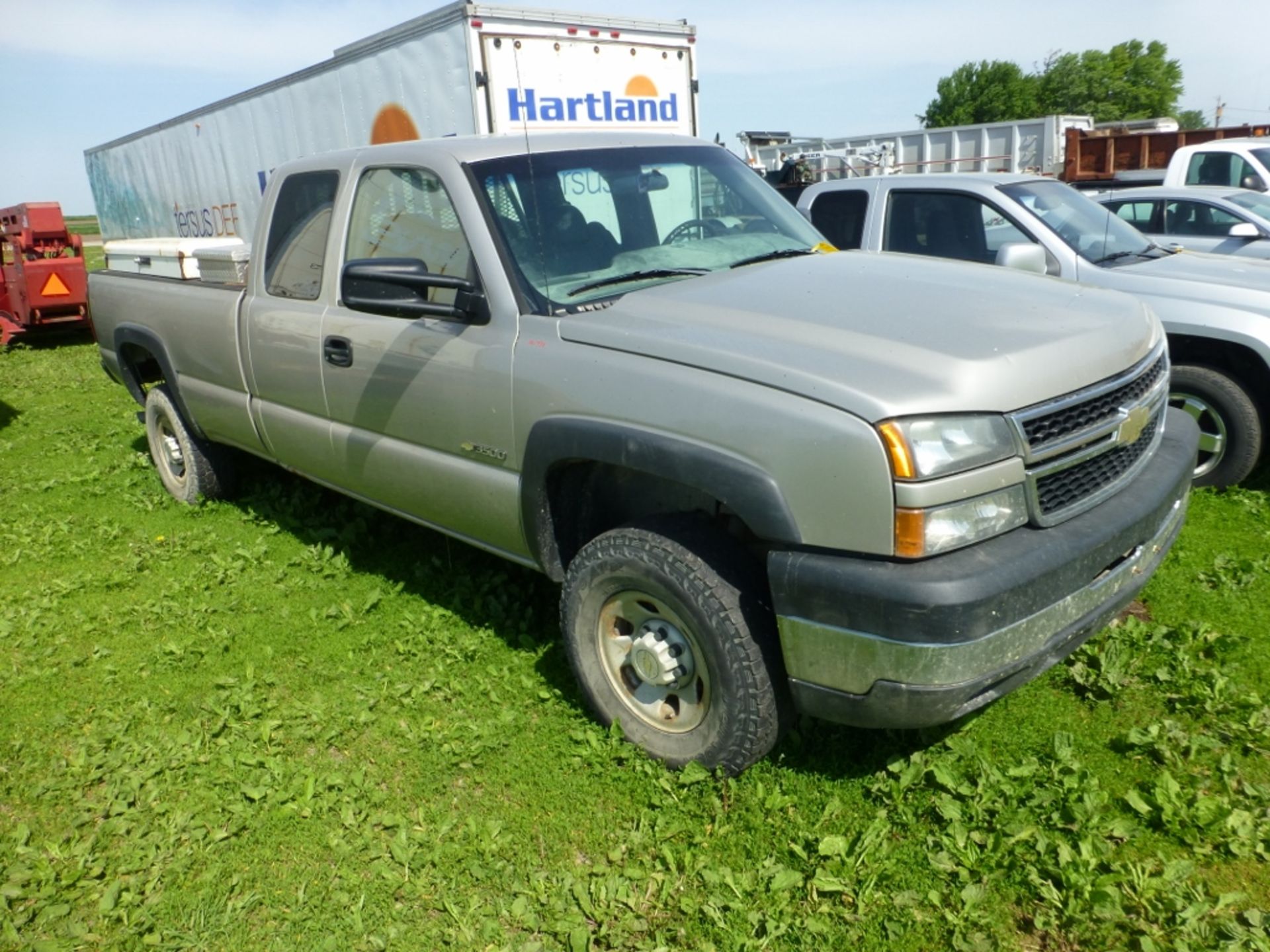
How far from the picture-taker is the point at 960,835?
9.31 feet

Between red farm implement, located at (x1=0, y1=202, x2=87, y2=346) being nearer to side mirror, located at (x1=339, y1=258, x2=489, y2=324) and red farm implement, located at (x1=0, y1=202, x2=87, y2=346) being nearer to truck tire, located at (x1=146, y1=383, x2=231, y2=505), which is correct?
truck tire, located at (x1=146, y1=383, x2=231, y2=505)

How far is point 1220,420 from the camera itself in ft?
17.0

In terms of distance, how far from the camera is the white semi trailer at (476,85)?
825 cm

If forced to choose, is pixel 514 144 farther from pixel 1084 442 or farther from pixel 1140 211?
pixel 1140 211

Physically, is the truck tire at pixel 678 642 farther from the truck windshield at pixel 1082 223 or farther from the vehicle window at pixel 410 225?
the truck windshield at pixel 1082 223

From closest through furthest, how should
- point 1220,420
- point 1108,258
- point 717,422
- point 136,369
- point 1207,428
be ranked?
point 717,422
point 1220,420
point 1207,428
point 1108,258
point 136,369

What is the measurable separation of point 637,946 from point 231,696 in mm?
2083

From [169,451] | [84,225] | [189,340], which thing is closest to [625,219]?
[189,340]

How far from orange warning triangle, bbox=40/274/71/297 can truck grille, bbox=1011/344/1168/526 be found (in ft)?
45.7

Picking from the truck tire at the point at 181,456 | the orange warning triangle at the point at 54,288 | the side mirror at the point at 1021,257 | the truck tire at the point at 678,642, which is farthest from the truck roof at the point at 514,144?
the orange warning triangle at the point at 54,288

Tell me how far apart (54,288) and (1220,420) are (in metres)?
13.6

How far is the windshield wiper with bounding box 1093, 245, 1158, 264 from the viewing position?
226 inches

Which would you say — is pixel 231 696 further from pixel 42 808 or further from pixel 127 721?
pixel 42 808

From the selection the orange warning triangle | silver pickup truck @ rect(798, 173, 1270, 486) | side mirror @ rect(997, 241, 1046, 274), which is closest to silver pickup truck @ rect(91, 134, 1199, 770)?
side mirror @ rect(997, 241, 1046, 274)
